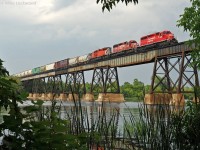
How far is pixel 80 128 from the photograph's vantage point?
4.40 metres

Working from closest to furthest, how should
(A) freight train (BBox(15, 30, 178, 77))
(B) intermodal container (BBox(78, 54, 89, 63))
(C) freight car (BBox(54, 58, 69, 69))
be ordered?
(A) freight train (BBox(15, 30, 178, 77)) → (B) intermodal container (BBox(78, 54, 89, 63)) → (C) freight car (BBox(54, 58, 69, 69))

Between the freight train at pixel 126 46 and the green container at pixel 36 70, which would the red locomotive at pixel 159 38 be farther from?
the green container at pixel 36 70

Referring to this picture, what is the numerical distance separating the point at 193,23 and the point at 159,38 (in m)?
43.2

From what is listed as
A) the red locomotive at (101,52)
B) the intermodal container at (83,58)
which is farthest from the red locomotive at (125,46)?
the intermodal container at (83,58)

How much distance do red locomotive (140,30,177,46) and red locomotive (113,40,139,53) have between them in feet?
12.1

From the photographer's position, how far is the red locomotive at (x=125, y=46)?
62.0 meters

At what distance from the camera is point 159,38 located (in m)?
53.4

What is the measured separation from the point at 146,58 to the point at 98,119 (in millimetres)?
54240

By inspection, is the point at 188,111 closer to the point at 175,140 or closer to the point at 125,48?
the point at 175,140

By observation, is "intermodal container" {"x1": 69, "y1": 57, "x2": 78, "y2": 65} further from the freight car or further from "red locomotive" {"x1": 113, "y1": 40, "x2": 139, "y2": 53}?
"red locomotive" {"x1": 113, "y1": 40, "x2": 139, "y2": 53}

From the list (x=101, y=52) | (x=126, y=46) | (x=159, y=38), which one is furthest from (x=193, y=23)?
(x=101, y=52)

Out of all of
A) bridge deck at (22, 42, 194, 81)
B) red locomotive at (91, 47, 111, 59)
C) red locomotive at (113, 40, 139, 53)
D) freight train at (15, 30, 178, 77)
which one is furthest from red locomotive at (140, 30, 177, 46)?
red locomotive at (91, 47, 111, 59)

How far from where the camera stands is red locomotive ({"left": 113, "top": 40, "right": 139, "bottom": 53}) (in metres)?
62.0

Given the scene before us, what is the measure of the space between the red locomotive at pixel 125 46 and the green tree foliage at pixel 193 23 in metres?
49.9
